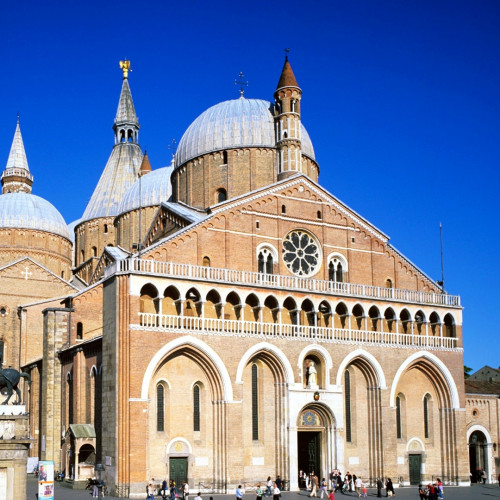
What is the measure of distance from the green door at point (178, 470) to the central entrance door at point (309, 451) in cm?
682

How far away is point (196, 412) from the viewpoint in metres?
37.9

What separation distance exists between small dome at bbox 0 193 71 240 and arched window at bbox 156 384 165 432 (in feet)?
99.5

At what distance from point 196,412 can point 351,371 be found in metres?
9.19

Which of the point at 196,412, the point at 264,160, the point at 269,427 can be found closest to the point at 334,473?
the point at 269,427

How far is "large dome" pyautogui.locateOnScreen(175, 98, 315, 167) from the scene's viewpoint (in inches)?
1919

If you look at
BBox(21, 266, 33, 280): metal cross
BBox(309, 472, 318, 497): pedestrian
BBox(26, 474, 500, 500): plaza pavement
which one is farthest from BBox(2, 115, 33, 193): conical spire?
BBox(309, 472, 318, 497): pedestrian

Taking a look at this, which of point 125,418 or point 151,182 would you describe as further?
point 151,182

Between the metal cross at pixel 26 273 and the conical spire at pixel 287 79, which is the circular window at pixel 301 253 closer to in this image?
the conical spire at pixel 287 79

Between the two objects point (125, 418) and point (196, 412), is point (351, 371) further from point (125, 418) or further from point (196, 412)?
point (125, 418)

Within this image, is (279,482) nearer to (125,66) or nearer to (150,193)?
(150,193)

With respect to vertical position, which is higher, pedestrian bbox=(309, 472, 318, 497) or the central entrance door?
the central entrance door

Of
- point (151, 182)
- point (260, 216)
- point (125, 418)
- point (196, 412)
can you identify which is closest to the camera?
point (125, 418)

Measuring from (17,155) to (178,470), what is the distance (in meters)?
45.9

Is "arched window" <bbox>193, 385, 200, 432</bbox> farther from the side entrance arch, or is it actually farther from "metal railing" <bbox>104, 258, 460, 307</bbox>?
the side entrance arch
